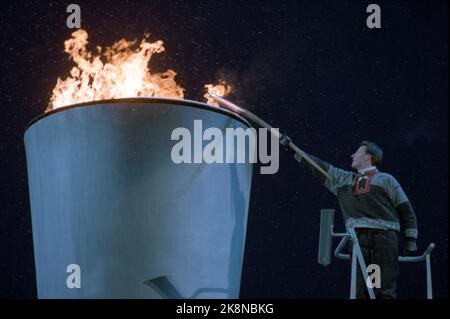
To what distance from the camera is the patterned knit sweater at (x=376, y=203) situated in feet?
14.7

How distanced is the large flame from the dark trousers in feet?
7.96

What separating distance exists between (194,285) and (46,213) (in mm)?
1418

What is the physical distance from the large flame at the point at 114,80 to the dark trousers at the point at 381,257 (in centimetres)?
243

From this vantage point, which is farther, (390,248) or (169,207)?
(390,248)

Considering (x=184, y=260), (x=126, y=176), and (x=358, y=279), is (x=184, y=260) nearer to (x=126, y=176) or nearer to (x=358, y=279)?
(x=126, y=176)

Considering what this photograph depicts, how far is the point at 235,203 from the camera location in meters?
4.57

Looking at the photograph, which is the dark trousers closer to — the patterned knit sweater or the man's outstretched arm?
the patterned knit sweater

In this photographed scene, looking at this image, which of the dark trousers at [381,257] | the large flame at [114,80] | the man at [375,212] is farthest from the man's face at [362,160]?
the large flame at [114,80]

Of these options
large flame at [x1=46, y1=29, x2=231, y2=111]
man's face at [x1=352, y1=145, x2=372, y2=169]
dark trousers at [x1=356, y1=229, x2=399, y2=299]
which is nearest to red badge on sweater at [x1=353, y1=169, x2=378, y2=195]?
man's face at [x1=352, y1=145, x2=372, y2=169]

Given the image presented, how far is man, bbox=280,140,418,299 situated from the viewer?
14.2 feet

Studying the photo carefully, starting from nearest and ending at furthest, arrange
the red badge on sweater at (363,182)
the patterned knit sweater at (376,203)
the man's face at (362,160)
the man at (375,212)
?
the man at (375,212), the patterned knit sweater at (376,203), the red badge on sweater at (363,182), the man's face at (362,160)

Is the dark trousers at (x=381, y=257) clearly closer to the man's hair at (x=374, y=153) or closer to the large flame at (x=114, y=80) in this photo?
the man's hair at (x=374, y=153)

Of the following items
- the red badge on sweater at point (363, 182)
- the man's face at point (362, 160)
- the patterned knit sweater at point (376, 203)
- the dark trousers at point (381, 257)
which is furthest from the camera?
the man's face at point (362, 160)
